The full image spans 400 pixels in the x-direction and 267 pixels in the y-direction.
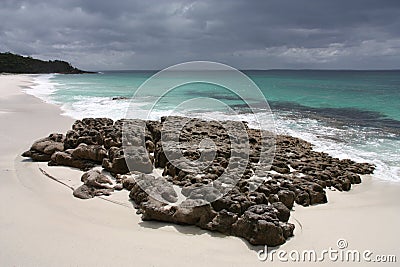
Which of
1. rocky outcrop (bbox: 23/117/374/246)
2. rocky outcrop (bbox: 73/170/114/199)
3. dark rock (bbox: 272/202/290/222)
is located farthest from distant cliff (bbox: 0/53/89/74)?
dark rock (bbox: 272/202/290/222)

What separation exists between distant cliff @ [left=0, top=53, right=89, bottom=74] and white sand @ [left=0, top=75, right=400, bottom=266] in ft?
302

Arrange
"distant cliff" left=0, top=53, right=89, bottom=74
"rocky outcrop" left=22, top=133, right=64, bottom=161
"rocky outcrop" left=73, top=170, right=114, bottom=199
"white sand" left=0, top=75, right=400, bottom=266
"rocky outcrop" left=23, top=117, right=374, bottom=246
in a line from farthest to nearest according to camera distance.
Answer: "distant cliff" left=0, top=53, right=89, bottom=74
"rocky outcrop" left=22, top=133, right=64, bottom=161
"rocky outcrop" left=73, top=170, right=114, bottom=199
"rocky outcrop" left=23, top=117, right=374, bottom=246
"white sand" left=0, top=75, right=400, bottom=266

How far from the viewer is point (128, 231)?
589 centimetres

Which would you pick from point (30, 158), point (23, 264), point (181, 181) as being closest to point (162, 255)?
point (23, 264)

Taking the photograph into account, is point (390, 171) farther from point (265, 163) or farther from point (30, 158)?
point (30, 158)

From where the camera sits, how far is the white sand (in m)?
5.11

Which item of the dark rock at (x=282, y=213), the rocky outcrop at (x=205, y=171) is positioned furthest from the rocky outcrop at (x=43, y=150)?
the dark rock at (x=282, y=213)

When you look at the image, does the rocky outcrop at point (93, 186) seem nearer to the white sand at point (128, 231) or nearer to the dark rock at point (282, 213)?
the white sand at point (128, 231)

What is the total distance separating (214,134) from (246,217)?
621 cm

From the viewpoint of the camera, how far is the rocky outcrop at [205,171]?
6.08 meters

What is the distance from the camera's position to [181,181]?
25.5 ft

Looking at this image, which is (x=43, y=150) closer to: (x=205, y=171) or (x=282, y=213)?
(x=205, y=171)

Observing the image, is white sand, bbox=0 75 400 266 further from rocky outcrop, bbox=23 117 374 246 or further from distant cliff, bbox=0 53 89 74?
distant cliff, bbox=0 53 89 74

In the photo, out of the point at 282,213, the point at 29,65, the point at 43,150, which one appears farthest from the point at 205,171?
the point at 29,65
